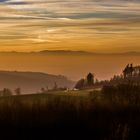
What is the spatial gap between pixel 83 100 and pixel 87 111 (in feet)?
10.9

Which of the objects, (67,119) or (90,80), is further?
(90,80)

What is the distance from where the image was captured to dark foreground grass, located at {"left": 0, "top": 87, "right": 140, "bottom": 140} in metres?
34.6

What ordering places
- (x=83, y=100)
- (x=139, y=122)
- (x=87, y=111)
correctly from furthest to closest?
1. (x=83, y=100)
2. (x=87, y=111)
3. (x=139, y=122)

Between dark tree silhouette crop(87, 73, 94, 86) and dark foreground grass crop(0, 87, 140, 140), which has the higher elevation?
dark tree silhouette crop(87, 73, 94, 86)

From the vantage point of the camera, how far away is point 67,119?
123ft

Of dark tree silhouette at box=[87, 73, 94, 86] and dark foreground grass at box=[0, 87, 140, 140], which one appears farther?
dark tree silhouette at box=[87, 73, 94, 86]

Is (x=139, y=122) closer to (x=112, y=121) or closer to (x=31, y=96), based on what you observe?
(x=112, y=121)

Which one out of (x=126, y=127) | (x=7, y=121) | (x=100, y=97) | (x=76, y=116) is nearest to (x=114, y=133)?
(x=126, y=127)

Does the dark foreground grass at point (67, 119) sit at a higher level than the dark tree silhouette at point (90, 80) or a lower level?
lower

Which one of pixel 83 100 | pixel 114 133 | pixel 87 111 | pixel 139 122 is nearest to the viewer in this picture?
pixel 114 133

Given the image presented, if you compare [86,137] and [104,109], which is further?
[104,109]

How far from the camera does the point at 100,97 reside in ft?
146

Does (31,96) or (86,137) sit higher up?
(31,96)

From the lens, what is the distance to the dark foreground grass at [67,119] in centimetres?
3462
